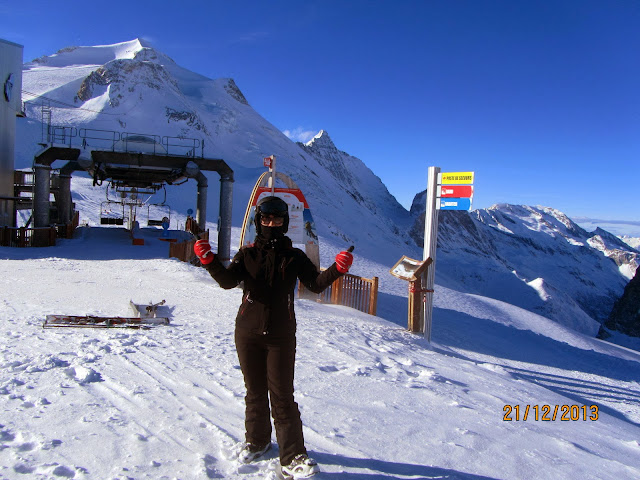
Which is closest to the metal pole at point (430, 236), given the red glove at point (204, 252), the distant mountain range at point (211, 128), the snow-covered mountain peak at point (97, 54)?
the red glove at point (204, 252)

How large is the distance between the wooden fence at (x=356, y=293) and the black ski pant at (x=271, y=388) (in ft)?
25.6

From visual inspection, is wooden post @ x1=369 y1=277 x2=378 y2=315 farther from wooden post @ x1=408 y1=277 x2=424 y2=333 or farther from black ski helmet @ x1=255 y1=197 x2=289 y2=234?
black ski helmet @ x1=255 y1=197 x2=289 y2=234

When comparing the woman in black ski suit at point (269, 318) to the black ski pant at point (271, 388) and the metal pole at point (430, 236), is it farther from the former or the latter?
the metal pole at point (430, 236)

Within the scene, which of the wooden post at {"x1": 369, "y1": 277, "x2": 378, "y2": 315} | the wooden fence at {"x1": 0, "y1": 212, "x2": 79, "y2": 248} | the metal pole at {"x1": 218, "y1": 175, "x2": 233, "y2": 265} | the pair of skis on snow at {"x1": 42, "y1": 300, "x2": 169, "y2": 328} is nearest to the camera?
the pair of skis on snow at {"x1": 42, "y1": 300, "x2": 169, "y2": 328}

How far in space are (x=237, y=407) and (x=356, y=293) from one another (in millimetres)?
7536

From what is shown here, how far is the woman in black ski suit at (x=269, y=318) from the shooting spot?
2787 millimetres

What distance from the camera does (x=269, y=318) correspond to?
9.22 feet

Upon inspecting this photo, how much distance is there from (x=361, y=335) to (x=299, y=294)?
4.93 m

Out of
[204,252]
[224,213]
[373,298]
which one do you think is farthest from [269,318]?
[224,213]

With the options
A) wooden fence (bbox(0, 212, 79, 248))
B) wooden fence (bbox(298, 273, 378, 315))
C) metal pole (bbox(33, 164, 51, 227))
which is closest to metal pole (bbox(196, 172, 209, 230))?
metal pole (bbox(33, 164, 51, 227))

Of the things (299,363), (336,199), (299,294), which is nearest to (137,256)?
(299,294)

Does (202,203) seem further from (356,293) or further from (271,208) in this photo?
(271,208)

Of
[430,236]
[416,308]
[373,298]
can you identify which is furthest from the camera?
[373,298]
